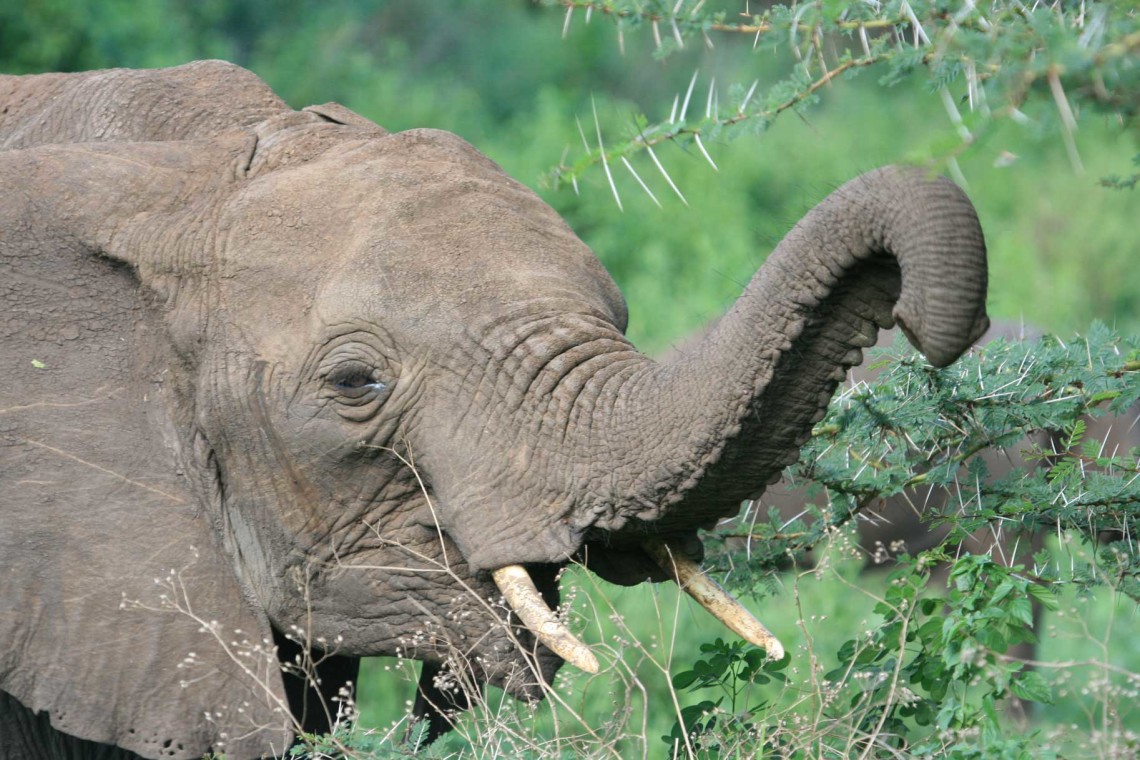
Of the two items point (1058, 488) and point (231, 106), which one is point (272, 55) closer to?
point (231, 106)

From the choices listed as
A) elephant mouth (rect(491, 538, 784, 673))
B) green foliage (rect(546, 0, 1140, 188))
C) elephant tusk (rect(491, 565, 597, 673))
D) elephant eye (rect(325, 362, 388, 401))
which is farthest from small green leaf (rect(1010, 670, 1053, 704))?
elephant eye (rect(325, 362, 388, 401))

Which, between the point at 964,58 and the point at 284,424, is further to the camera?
the point at 284,424

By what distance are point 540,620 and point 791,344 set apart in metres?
0.57

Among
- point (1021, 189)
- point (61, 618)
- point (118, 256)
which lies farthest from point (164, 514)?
point (1021, 189)

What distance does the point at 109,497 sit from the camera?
2828mm

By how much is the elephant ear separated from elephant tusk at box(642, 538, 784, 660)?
67 centimetres

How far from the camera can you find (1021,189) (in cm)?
1109

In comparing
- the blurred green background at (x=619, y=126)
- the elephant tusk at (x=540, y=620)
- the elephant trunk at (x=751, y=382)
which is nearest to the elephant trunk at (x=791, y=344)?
the elephant trunk at (x=751, y=382)

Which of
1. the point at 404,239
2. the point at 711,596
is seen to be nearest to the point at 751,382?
the point at 711,596

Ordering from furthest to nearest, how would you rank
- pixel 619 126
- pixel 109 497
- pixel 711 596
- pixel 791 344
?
pixel 619 126 < pixel 109 497 < pixel 711 596 < pixel 791 344

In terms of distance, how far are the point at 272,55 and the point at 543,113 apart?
1820 millimetres

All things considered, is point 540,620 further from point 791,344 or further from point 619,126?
point 619,126

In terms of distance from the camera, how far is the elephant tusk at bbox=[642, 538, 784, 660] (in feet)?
8.32

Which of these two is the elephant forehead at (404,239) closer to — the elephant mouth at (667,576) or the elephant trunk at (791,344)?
the elephant trunk at (791,344)
